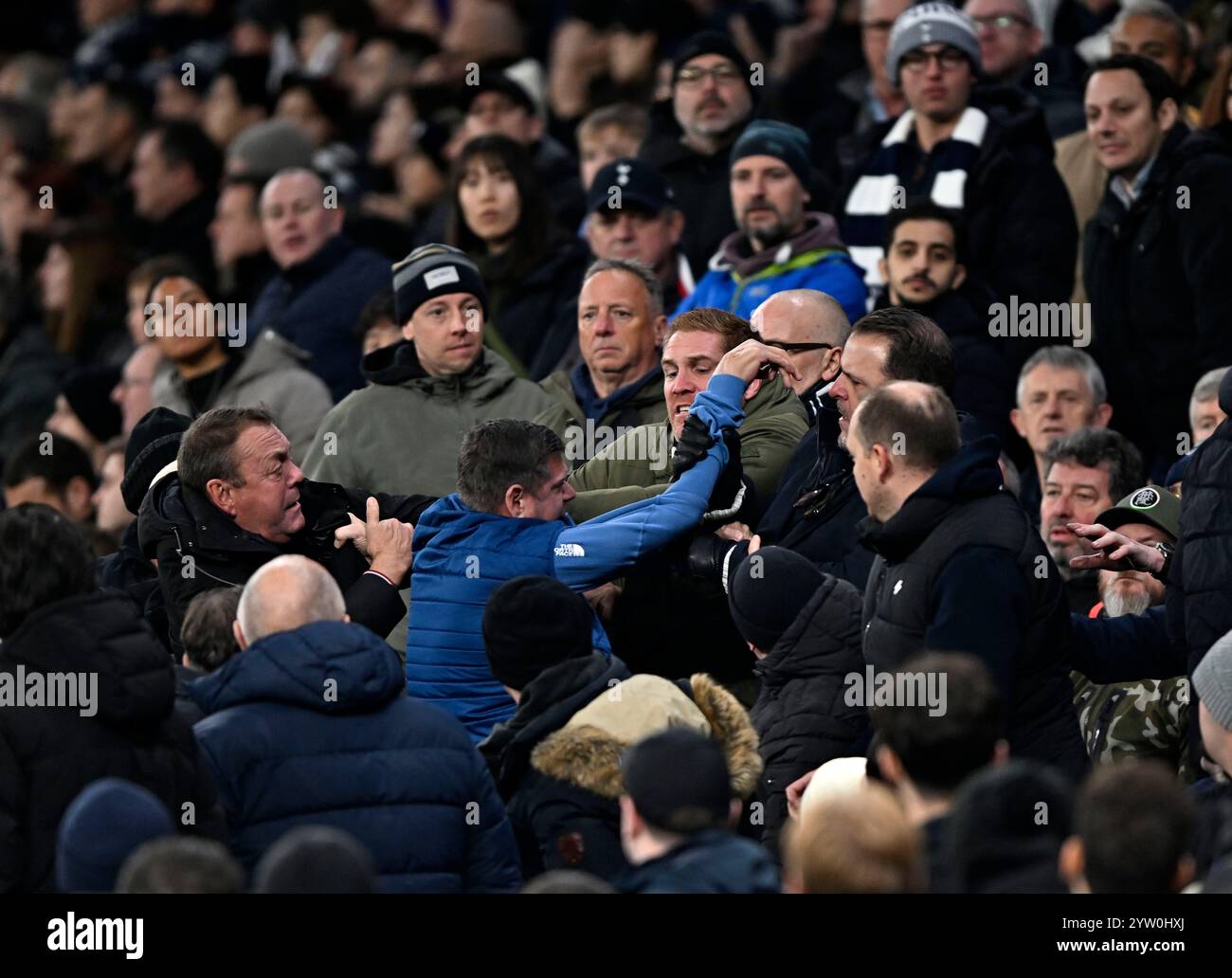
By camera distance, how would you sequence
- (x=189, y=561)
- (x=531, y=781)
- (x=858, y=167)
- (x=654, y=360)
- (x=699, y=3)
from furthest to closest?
(x=699, y=3)
(x=858, y=167)
(x=654, y=360)
(x=189, y=561)
(x=531, y=781)

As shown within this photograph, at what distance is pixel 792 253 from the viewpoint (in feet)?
31.6

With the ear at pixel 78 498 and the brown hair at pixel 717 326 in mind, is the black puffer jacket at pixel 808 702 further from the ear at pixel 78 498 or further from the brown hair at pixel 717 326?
the ear at pixel 78 498

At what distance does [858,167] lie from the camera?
10.9 metres

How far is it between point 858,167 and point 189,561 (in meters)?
4.54

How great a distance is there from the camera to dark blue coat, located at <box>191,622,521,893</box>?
19.3ft

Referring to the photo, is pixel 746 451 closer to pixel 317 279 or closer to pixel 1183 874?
pixel 1183 874

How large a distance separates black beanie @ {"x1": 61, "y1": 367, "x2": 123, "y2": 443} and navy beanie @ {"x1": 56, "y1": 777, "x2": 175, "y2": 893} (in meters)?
7.23

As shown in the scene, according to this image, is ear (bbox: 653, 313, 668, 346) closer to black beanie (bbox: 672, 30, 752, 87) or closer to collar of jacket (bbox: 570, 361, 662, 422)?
collar of jacket (bbox: 570, 361, 662, 422)

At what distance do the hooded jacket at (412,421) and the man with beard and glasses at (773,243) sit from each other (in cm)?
104

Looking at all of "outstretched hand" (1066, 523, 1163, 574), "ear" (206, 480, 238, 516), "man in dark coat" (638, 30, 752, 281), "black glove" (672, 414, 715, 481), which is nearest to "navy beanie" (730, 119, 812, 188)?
"man in dark coat" (638, 30, 752, 281)

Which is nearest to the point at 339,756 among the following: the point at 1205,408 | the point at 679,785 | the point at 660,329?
the point at 679,785
